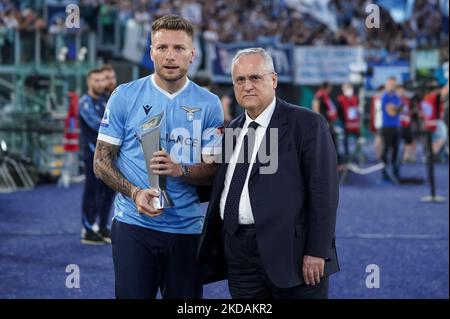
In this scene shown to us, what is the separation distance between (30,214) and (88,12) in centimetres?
666

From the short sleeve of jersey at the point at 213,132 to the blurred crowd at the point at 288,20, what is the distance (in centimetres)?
1405

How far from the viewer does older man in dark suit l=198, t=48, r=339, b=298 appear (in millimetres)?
3299

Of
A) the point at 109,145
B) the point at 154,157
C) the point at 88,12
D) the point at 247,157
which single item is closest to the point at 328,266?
the point at 247,157

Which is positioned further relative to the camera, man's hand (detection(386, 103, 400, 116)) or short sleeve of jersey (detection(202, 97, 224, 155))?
man's hand (detection(386, 103, 400, 116))

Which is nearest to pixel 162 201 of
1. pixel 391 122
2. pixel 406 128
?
pixel 391 122

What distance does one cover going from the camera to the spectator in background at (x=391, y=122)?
1515cm

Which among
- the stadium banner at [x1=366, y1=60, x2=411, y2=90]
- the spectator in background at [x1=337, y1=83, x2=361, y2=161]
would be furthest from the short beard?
the stadium banner at [x1=366, y1=60, x2=411, y2=90]

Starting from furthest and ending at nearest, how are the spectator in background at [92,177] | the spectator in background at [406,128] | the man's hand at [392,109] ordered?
the spectator in background at [406,128] → the man's hand at [392,109] → the spectator in background at [92,177]

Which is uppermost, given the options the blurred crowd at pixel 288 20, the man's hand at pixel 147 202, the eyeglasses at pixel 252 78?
the blurred crowd at pixel 288 20

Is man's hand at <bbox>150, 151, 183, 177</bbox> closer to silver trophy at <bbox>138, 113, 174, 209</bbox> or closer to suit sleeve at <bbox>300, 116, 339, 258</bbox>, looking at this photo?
silver trophy at <bbox>138, 113, 174, 209</bbox>

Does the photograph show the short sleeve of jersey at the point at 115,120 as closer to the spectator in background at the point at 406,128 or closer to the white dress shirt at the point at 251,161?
the white dress shirt at the point at 251,161

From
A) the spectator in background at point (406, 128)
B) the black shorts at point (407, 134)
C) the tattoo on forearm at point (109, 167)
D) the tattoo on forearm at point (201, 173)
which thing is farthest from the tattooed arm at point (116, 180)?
the black shorts at point (407, 134)

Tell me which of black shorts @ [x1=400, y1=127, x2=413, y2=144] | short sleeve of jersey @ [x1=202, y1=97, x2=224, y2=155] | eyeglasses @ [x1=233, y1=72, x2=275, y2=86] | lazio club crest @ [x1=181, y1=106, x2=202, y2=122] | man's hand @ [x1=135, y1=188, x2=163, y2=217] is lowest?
black shorts @ [x1=400, y1=127, x2=413, y2=144]

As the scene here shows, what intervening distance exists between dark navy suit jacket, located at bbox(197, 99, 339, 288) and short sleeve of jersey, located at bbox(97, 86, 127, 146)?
25.6 inches
